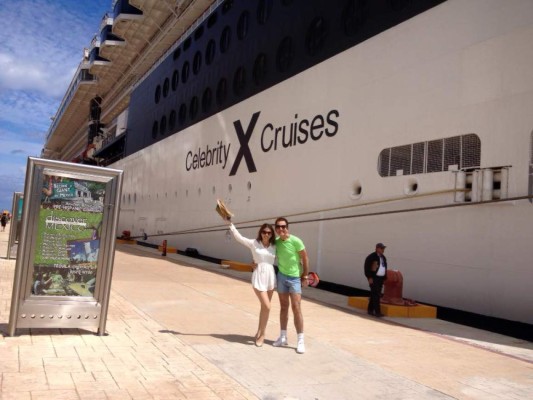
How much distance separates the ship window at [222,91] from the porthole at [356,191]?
801cm

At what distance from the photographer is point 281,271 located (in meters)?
5.85

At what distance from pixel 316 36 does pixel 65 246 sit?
919 centimetres

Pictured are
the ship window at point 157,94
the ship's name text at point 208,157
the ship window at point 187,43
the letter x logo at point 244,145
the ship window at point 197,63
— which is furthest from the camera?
the ship window at point 157,94

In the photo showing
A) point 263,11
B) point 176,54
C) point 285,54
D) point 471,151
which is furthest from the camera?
point 176,54

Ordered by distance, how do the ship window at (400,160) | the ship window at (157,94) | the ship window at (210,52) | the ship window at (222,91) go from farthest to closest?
the ship window at (157,94) < the ship window at (210,52) < the ship window at (222,91) < the ship window at (400,160)

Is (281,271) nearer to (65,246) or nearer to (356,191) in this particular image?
(65,246)

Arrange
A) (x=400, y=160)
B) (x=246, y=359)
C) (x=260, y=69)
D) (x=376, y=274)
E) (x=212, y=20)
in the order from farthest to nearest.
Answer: (x=212, y=20), (x=260, y=69), (x=400, y=160), (x=376, y=274), (x=246, y=359)

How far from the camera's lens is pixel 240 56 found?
1667cm

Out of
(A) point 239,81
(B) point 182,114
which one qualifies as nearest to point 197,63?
(B) point 182,114

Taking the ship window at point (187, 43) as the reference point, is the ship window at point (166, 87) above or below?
below

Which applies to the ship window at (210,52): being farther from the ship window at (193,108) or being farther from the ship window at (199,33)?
the ship window at (193,108)

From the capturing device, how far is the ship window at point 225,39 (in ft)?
58.6

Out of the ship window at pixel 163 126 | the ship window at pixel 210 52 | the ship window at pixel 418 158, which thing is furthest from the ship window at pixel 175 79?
the ship window at pixel 418 158

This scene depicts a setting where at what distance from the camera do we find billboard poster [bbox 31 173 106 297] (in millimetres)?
5562
